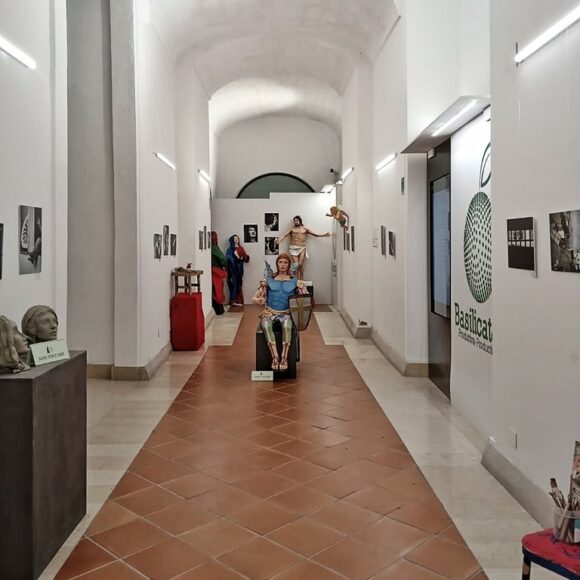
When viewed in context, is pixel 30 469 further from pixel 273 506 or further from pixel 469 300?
pixel 469 300

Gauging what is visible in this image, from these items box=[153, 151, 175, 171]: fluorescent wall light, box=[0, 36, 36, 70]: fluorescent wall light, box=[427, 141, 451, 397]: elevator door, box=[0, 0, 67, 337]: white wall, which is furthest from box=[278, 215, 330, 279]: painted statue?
box=[0, 36, 36, 70]: fluorescent wall light

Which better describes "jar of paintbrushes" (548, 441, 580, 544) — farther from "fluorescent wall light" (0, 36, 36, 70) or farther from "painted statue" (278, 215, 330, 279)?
"painted statue" (278, 215, 330, 279)

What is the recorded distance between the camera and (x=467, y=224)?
682cm

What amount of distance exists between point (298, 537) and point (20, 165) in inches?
124

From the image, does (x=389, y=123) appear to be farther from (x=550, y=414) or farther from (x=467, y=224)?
(x=550, y=414)

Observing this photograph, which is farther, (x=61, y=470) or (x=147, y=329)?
(x=147, y=329)

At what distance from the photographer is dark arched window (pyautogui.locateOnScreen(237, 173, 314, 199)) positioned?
75.9 feet

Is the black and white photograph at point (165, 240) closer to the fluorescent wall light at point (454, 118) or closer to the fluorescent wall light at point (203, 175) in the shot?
the fluorescent wall light at point (203, 175)

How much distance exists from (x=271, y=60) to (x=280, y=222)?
21.1ft

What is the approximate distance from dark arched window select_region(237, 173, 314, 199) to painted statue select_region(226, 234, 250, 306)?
318 centimetres

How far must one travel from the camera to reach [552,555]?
8.72 ft

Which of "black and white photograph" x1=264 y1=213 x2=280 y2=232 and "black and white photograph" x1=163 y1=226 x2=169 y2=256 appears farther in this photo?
"black and white photograph" x1=264 y1=213 x2=280 y2=232

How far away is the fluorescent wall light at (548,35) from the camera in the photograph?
364 centimetres

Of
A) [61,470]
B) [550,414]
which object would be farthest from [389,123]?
[61,470]
